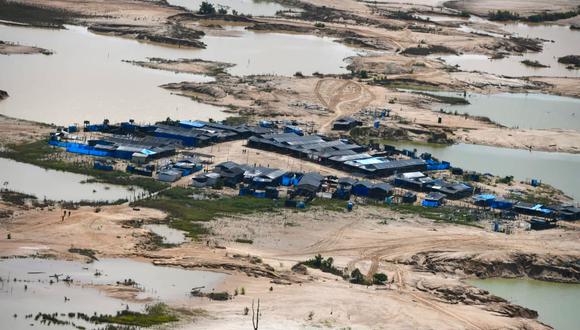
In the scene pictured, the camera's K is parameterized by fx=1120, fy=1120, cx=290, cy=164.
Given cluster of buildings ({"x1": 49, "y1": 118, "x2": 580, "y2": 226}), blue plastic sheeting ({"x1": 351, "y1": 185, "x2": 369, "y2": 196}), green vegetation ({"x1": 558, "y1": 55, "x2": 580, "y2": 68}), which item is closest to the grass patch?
cluster of buildings ({"x1": 49, "y1": 118, "x2": 580, "y2": 226})

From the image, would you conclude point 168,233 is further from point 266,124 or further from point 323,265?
point 266,124

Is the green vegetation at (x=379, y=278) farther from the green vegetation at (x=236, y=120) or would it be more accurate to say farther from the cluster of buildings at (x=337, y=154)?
the green vegetation at (x=236, y=120)

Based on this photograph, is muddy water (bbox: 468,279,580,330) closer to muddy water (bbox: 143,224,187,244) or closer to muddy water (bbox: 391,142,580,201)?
muddy water (bbox: 143,224,187,244)

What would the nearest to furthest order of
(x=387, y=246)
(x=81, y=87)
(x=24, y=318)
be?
(x=24, y=318), (x=387, y=246), (x=81, y=87)

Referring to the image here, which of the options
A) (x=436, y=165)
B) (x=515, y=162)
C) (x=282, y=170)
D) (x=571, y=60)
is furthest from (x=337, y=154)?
(x=571, y=60)

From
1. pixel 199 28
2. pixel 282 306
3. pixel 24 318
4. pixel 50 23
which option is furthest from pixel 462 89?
pixel 24 318

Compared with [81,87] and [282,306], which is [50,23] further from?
[282,306]
